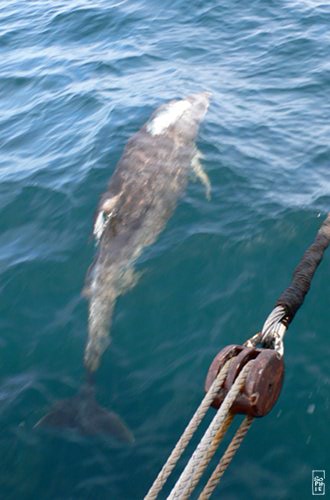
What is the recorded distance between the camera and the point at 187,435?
13.8 ft

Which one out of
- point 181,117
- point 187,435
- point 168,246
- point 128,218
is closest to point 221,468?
point 187,435

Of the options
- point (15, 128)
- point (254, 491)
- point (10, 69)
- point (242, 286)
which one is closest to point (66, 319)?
point (242, 286)

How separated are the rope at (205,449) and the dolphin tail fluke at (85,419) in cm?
234

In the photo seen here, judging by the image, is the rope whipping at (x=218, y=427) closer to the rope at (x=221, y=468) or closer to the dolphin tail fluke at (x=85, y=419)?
the rope at (x=221, y=468)

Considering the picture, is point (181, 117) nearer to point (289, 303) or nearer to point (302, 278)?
point (302, 278)

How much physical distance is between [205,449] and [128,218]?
17.1 feet

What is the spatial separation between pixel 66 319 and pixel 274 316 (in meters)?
3.48

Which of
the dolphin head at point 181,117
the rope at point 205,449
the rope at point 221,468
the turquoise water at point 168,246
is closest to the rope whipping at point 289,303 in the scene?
the rope at point 205,449

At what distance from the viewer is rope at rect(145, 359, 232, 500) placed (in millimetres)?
4074

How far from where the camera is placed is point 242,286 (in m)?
7.79

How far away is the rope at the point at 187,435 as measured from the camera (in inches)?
160

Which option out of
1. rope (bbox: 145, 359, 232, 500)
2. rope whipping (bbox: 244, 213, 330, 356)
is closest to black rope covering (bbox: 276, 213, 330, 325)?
rope whipping (bbox: 244, 213, 330, 356)

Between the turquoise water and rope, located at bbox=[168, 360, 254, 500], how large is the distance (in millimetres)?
1932

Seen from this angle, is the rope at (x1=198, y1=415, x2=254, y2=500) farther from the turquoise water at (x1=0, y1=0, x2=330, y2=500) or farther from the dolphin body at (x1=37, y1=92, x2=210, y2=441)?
the dolphin body at (x1=37, y1=92, x2=210, y2=441)
